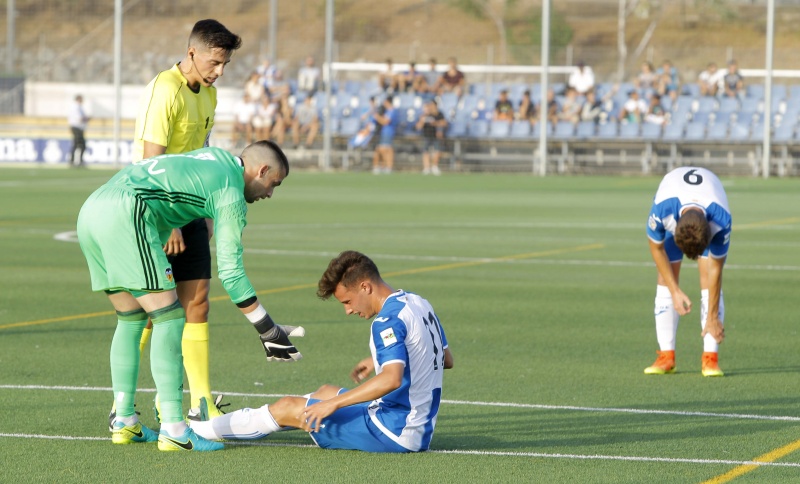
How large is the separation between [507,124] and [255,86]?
25.2 ft

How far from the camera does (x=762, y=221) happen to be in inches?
977

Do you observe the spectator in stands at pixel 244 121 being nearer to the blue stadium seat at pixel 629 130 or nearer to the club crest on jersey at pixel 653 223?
the blue stadium seat at pixel 629 130

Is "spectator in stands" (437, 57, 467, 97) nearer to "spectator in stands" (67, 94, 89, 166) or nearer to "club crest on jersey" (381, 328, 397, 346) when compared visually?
"spectator in stands" (67, 94, 89, 166)

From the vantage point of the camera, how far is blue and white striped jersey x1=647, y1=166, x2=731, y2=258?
9.67 meters

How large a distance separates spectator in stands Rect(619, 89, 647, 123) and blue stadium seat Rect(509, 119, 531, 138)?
2728 millimetres

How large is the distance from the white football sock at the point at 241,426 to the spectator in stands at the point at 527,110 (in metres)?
34.6

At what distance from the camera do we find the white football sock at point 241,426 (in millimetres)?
7238

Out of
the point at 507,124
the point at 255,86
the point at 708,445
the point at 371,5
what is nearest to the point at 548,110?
the point at 507,124

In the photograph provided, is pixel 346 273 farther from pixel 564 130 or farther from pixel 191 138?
pixel 564 130

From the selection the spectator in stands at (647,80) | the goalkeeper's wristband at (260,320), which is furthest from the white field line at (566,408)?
the spectator in stands at (647,80)

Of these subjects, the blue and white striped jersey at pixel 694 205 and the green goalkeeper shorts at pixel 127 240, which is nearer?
the green goalkeeper shorts at pixel 127 240

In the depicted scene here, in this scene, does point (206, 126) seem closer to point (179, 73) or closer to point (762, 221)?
point (179, 73)

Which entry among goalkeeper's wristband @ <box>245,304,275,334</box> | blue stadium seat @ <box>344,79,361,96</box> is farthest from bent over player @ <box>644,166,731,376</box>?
blue stadium seat @ <box>344,79,361,96</box>

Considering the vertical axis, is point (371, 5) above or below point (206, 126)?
above
